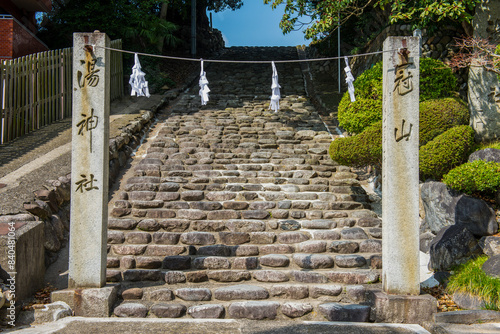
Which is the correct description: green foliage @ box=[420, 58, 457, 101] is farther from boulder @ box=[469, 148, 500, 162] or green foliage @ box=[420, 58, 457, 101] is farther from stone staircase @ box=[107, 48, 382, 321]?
stone staircase @ box=[107, 48, 382, 321]

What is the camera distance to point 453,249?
22.1ft

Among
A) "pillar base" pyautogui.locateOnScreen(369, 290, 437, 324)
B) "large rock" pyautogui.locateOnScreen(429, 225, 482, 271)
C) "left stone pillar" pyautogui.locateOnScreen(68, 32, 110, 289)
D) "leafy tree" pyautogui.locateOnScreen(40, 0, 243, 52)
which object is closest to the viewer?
"pillar base" pyautogui.locateOnScreen(369, 290, 437, 324)

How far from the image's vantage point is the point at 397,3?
403 inches

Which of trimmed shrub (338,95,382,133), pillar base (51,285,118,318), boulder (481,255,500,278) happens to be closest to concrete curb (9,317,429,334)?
pillar base (51,285,118,318)

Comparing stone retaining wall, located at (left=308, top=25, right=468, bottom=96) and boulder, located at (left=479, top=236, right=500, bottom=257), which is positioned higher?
stone retaining wall, located at (left=308, top=25, right=468, bottom=96)

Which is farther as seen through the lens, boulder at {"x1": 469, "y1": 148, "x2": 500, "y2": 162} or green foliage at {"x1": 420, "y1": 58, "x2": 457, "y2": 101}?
green foliage at {"x1": 420, "y1": 58, "x2": 457, "y2": 101}

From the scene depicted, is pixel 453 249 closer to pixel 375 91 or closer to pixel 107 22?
pixel 375 91

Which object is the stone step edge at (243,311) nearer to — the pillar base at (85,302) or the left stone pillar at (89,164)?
the pillar base at (85,302)

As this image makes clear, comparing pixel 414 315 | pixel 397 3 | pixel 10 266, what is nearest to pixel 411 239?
pixel 414 315

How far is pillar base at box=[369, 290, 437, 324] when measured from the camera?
5602 mm

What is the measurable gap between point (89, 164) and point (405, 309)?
456cm

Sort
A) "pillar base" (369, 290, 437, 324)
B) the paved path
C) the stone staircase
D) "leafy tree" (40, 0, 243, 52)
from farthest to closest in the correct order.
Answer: "leafy tree" (40, 0, 243, 52) → the paved path → the stone staircase → "pillar base" (369, 290, 437, 324)

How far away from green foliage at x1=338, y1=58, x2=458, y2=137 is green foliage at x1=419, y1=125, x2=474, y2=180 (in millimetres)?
824

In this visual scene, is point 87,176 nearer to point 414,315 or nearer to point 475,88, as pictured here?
point 414,315
